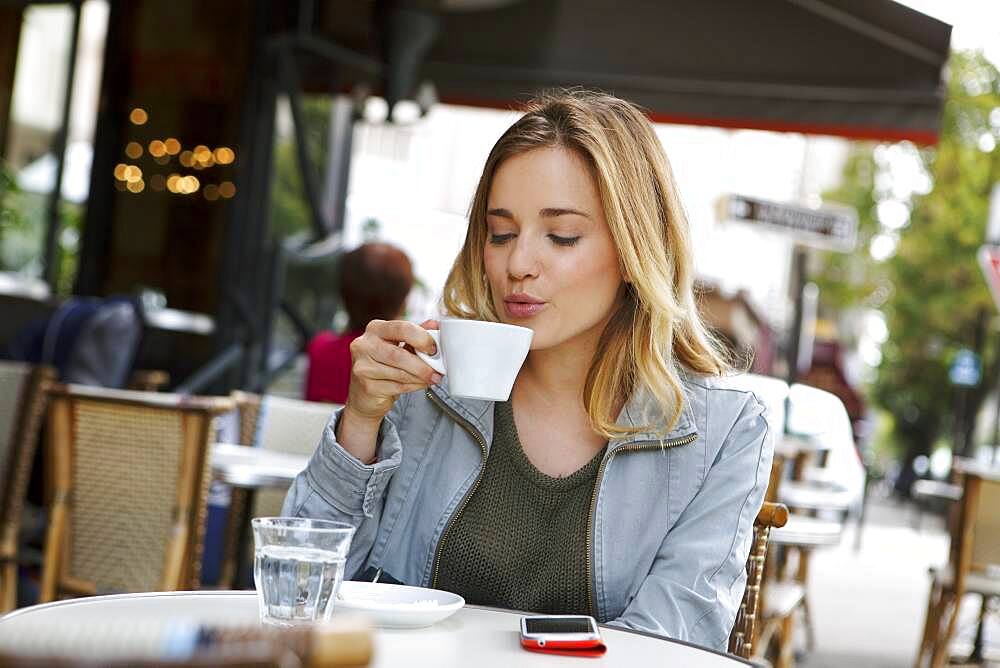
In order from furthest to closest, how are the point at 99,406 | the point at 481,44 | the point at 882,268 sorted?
A: 1. the point at 882,268
2. the point at 481,44
3. the point at 99,406

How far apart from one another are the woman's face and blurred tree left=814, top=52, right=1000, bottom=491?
16819mm

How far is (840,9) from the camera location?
8039 mm

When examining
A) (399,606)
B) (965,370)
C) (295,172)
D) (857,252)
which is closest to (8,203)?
(295,172)

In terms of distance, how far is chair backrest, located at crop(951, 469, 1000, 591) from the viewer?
244 inches

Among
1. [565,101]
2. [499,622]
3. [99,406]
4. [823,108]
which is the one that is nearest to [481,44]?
[823,108]

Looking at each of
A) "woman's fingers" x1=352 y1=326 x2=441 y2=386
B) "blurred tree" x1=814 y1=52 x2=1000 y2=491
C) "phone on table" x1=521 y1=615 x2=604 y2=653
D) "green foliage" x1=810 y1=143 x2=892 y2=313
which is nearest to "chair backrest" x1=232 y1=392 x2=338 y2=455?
"woman's fingers" x1=352 y1=326 x2=441 y2=386

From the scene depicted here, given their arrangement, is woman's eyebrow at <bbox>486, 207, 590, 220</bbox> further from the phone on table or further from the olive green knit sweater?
the phone on table

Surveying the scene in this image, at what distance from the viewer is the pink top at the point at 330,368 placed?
5516 mm

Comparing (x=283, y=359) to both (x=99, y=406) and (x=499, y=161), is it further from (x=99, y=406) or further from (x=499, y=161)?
(x=499, y=161)

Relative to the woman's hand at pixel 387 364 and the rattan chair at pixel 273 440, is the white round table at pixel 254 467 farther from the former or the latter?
the woman's hand at pixel 387 364

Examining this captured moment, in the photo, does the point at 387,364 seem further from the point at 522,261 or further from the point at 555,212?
the point at 555,212

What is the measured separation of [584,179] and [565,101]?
0.22 metres

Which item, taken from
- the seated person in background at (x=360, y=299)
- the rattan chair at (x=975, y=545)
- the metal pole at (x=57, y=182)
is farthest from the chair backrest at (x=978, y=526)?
the metal pole at (x=57, y=182)

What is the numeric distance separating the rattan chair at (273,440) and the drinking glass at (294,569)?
3.54 metres
